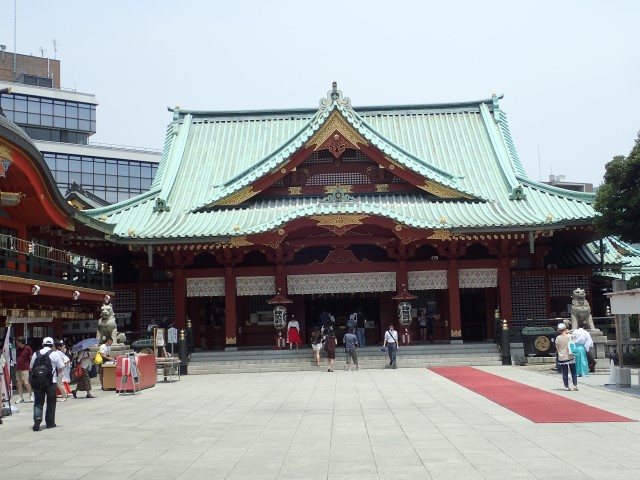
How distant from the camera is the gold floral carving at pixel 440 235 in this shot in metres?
30.8

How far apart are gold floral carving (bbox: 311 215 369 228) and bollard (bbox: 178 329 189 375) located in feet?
22.3

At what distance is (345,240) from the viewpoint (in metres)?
32.5

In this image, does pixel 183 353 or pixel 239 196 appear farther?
pixel 239 196

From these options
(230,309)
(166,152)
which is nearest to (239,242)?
(230,309)

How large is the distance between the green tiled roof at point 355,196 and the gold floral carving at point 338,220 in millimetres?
428

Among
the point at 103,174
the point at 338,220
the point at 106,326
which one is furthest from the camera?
the point at 103,174

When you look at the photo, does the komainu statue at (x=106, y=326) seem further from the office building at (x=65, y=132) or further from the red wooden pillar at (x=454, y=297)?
the office building at (x=65, y=132)

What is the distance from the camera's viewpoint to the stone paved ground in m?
10.5

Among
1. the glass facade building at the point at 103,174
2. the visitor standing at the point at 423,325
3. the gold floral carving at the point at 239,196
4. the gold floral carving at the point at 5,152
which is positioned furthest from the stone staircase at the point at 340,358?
the glass facade building at the point at 103,174

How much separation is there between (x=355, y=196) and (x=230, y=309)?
7.42 m

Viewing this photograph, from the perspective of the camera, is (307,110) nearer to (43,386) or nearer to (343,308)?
(343,308)

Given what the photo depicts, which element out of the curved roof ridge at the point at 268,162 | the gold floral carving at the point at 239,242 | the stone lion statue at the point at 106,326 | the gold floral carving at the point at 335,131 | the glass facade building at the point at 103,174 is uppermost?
the glass facade building at the point at 103,174

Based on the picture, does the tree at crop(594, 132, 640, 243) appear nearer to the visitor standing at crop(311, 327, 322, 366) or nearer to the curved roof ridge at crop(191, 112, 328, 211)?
the visitor standing at crop(311, 327, 322, 366)

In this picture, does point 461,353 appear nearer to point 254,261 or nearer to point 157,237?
point 254,261
